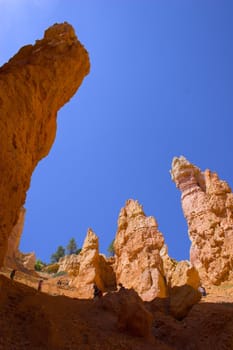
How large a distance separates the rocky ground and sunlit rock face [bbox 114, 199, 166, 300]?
12306mm

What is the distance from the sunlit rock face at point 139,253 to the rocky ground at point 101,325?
40.4ft

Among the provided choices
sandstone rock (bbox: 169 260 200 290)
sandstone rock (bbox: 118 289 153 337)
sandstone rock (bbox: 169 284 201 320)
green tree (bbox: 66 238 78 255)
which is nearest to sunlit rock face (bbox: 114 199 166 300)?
sandstone rock (bbox: 169 260 200 290)

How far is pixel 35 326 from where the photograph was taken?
10.0 meters

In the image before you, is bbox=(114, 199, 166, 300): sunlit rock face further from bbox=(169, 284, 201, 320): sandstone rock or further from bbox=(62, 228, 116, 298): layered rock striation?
bbox=(169, 284, 201, 320): sandstone rock

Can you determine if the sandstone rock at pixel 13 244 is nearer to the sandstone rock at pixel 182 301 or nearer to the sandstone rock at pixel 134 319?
the sandstone rock at pixel 182 301

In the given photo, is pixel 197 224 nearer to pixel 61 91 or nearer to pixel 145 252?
pixel 145 252

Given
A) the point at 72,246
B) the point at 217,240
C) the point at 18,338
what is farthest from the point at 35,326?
the point at 72,246

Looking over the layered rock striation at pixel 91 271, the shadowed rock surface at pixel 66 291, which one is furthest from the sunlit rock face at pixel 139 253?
the layered rock striation at pixel 91 271

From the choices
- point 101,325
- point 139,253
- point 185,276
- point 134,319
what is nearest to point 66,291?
point 139,253

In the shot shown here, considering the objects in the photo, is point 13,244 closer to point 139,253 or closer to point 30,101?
point 139,253

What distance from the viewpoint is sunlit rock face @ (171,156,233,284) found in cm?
3206

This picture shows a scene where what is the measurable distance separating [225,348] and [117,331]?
4370 mm

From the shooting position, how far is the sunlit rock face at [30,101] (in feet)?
45.4

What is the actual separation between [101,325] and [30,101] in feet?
39.8
